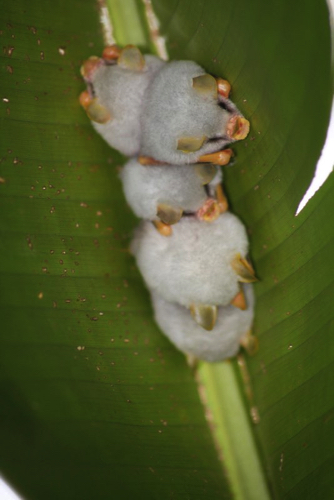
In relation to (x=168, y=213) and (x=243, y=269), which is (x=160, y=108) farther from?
(x=243, y=269)

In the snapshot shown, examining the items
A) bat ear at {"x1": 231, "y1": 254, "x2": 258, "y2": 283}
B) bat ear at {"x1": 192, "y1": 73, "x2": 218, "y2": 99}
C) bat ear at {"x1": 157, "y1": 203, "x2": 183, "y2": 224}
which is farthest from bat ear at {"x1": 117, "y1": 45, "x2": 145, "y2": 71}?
bat ear at {"x1": 231, "y1": 254, "x2": 258, "y2": 283}

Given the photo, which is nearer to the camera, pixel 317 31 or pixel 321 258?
pixel 317 31

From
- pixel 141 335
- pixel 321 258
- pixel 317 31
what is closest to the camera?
pixel 317 31

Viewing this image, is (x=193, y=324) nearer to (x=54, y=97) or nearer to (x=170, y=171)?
(x=170, y=171)

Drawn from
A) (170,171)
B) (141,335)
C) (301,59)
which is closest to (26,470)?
(141,335)

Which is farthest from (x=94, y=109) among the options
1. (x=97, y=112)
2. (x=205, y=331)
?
(x=205, y=331)

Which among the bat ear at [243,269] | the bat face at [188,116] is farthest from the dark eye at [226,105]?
the bat ear at [243,269]

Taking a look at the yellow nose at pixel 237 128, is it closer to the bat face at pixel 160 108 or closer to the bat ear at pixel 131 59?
the bat face at pixel 160 108
